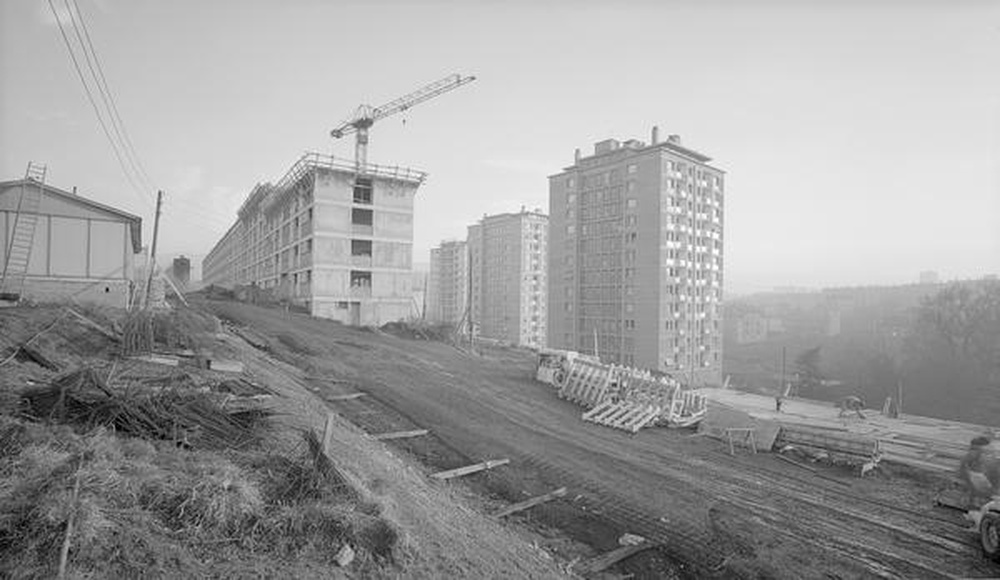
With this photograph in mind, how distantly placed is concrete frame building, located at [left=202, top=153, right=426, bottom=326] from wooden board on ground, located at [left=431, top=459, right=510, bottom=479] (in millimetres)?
29927

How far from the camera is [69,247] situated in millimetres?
20391

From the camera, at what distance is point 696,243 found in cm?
5203

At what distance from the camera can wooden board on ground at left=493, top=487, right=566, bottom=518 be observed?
8148 mm

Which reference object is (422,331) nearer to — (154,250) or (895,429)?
(154,250)

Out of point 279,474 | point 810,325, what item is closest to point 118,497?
point 279,474

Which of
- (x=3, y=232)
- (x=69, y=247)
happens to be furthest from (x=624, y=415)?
(x=3, y=232)

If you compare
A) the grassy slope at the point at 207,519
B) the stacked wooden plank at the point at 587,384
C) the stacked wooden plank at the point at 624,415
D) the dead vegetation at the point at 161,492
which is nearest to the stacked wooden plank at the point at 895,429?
the stacked wooden plank at the point at 624,415

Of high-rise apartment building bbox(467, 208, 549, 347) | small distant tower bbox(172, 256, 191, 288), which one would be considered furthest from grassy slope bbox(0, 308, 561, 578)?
high-rise apartment building bbox(467, 208, 549, 347)

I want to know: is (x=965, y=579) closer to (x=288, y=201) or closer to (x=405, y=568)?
(x=405, y=568)

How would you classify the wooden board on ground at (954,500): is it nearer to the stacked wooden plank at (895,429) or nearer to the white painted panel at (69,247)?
the stacked wooden plank at (895,429)

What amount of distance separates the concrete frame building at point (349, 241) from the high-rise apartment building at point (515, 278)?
149 feet

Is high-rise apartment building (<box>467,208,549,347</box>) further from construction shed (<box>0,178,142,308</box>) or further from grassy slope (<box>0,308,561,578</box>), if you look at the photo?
grassy slope (<box>0,308,561,578</box>)

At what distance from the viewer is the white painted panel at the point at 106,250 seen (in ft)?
68.8

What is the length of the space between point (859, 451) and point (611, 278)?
4184 cm
